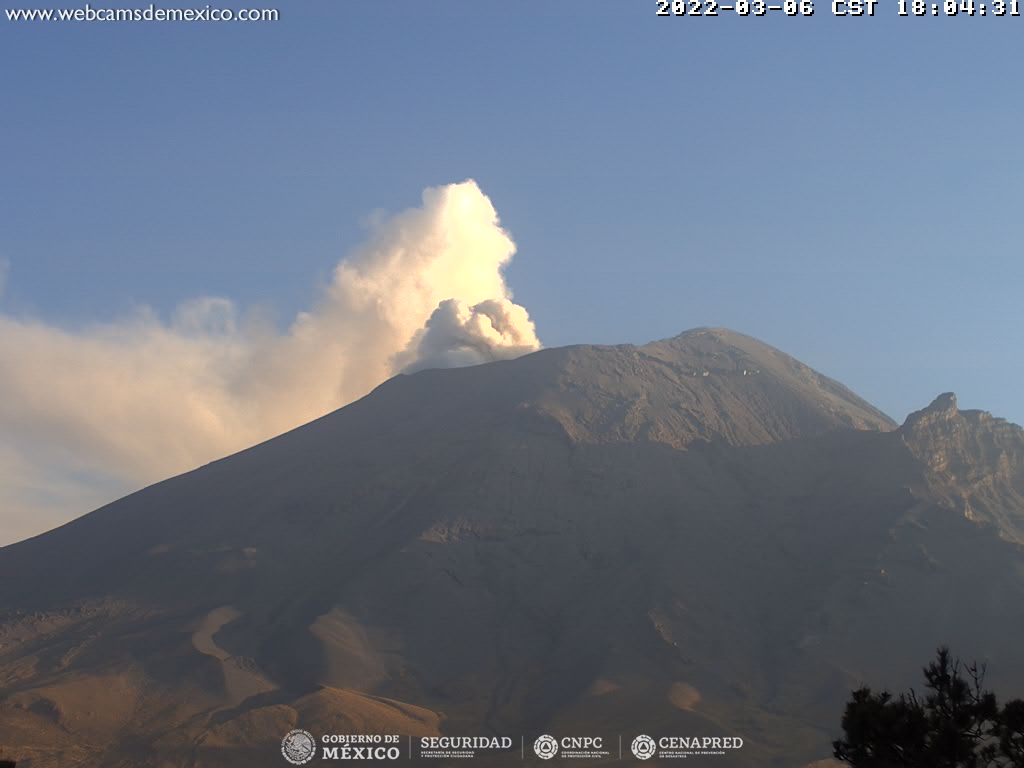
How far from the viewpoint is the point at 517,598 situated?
162875mm

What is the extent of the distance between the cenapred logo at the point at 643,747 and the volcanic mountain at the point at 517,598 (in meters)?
1.68

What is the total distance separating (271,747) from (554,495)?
73.8m

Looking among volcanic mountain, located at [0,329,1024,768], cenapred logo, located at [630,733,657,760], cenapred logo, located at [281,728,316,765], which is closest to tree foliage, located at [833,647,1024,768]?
volcanic mountain, located at [0,329,1024,768]

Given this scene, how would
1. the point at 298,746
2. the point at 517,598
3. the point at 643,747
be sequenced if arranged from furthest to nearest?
the point at 517,598 < the point at 643,747 < the point at 298,746

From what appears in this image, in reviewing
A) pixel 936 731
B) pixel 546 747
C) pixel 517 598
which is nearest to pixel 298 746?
pixel 546 747

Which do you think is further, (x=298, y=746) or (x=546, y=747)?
(x=546, y=747)

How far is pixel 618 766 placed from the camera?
114812mm

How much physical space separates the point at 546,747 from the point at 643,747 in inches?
382

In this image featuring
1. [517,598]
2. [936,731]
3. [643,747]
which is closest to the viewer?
[936,731]

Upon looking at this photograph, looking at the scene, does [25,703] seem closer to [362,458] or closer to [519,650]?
[519,650]

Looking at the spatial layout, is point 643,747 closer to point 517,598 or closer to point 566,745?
point 566,745

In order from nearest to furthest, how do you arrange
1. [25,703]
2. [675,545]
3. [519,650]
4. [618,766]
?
[618,766] < [25,703] < [519,650] < [675,545]

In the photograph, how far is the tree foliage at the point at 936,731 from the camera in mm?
37281

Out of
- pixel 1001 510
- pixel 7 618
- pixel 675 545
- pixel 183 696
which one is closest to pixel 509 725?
pixel 183 696
